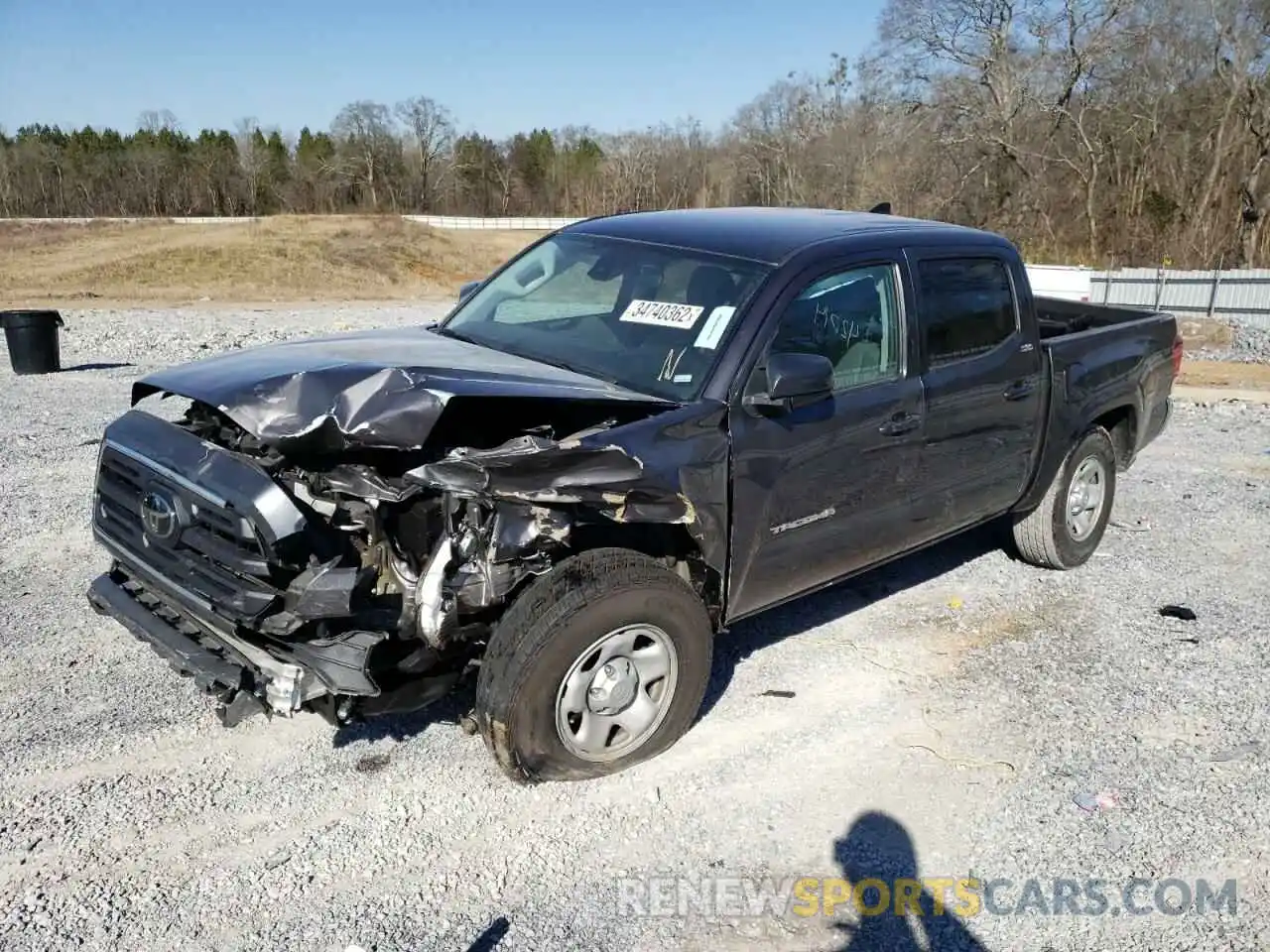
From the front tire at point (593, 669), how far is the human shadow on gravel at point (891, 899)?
0.81 meters

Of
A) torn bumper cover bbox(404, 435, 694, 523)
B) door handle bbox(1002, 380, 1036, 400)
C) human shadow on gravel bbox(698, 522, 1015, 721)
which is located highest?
door handle bbox(1002, 380, 1036, 400)

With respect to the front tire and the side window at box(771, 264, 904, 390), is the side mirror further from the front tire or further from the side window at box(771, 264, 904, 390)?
the front tire

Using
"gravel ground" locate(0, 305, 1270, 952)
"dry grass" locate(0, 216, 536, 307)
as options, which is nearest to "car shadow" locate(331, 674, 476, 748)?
"gravel ground" locate(0, 305, 1270, 952)

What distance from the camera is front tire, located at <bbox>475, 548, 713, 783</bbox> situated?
3340mm

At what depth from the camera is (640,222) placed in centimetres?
492

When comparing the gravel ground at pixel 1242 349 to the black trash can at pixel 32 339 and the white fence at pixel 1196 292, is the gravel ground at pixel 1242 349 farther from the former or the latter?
the black trash can at pixel 32 339

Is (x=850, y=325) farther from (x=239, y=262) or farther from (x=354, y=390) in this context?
(x=239, y=262)

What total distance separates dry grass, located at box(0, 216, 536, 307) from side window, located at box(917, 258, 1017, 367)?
2638 centimetres

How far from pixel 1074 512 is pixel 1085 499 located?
0.43 ft

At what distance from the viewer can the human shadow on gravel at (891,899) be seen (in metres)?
3.01

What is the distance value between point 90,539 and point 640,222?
389 cm

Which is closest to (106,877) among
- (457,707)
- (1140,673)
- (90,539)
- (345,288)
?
(457,707)

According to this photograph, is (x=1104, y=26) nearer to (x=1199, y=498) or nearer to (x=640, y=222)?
(x=1199, y=498)

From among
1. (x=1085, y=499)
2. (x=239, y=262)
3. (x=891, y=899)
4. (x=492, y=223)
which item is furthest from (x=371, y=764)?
(x=492, y=223)
